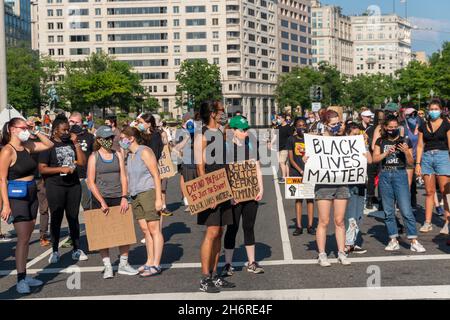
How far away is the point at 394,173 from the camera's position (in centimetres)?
1035

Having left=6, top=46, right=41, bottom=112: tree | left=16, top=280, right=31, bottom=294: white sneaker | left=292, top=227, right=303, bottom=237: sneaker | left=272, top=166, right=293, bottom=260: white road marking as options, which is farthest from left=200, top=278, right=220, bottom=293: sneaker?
left=6, top=46, right=41, bottom=112: tree

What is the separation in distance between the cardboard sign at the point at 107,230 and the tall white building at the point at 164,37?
132 m

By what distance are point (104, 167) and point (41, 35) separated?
145m

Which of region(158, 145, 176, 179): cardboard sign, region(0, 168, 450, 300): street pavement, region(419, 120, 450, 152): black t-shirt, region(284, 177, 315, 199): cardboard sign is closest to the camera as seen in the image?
region(0, 168, 450, 300): street pavement

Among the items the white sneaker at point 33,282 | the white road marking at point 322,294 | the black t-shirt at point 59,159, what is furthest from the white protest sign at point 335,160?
the white sneaker at point 33,282

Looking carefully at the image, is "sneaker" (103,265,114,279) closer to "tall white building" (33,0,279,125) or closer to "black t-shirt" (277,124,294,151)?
"black t-shirt" (277,124,294,151)

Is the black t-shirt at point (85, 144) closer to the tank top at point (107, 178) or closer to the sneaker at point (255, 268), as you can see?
the tank top at point (107, 178)

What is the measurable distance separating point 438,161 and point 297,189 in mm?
2438

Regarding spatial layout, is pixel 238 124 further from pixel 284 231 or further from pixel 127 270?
pixel 284 231

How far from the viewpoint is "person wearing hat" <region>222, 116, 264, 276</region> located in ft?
28.7

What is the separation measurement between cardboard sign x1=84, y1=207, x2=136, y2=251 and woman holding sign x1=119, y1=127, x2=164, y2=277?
0.27m

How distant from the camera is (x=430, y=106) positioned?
1138 centimetres

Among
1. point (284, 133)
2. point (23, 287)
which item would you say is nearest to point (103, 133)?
point (23, 287)
